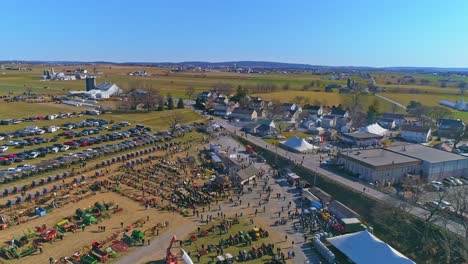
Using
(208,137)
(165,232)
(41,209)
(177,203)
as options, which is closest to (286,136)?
(208,137)

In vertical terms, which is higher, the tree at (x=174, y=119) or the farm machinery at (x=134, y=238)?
the tree at (x=174, y=119)

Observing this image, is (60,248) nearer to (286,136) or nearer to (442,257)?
(442,257)

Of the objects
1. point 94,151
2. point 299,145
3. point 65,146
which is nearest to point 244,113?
point 299,145

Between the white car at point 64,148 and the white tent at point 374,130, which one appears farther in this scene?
the white tent at point 374,130

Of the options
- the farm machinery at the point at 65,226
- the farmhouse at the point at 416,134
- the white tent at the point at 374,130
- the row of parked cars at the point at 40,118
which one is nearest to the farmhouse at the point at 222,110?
the row of parked cars at the point at 40,118

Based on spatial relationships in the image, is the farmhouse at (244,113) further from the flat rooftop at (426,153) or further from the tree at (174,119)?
the flat rooftop at (426,153)

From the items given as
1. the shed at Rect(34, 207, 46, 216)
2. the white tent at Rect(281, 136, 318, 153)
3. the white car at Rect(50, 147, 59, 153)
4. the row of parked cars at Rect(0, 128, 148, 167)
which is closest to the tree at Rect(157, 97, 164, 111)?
the row of parked cars at Rect(0, 128, 148, 167)

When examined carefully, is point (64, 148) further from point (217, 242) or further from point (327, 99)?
point (327, 99)
